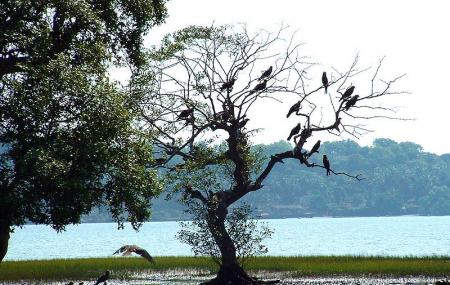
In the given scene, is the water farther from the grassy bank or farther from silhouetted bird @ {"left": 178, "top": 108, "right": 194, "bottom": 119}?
silhouetted bird @ {"left": 178, "top": 108, "right": 194, "bottom": 119}

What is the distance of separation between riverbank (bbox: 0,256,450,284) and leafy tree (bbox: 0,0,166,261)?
1044 cm

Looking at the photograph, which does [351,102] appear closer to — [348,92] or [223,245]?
[348,92]

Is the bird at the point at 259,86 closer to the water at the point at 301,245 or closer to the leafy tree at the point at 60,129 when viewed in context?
the leafy tree at the point at 60,129

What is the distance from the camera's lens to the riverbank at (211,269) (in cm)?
3678

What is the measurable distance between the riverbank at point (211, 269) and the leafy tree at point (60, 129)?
10.4 m

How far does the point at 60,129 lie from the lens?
80.2 ft

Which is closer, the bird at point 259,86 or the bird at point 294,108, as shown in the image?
the bird at point 294,108

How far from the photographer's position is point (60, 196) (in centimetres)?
2427

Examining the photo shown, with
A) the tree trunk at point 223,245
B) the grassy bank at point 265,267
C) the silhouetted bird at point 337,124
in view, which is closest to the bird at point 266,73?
the silhouetted bird at point 337,124

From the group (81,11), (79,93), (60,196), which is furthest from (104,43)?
(60,196)

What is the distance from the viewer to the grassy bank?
37.7 metres

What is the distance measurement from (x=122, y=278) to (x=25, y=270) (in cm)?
548

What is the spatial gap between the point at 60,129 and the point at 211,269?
1821 centimetres

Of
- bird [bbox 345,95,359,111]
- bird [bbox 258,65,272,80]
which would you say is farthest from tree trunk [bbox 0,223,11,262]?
bird [bbox 345,95,359,111]
